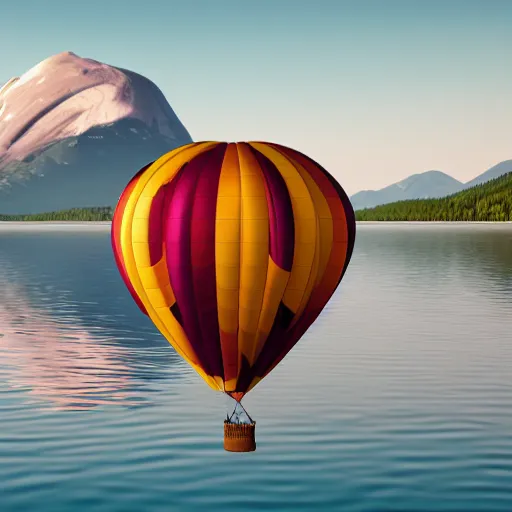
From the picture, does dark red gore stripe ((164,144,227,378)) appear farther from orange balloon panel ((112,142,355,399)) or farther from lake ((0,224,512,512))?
lake ((0,224,512,512))

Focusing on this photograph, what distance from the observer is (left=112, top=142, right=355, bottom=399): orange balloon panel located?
73.6 ft

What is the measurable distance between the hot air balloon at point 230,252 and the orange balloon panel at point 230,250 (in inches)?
0.8

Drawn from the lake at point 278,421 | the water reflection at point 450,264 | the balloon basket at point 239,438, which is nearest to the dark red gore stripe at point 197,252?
the balloon basket at point 239,438

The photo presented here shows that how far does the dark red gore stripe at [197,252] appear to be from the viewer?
73.4 feet

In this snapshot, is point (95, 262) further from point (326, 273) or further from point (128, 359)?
point (326, 273)

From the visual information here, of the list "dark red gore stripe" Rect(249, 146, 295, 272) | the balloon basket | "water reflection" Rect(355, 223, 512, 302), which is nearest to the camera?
the balloon basket

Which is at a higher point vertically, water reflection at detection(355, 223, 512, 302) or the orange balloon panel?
the orange balloon panel

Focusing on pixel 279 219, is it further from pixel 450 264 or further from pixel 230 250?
pixel 450 264

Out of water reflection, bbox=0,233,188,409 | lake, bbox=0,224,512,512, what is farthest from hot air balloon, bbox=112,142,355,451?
water reflection, bbox=0,233,188,409

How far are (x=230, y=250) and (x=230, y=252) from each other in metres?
0.04

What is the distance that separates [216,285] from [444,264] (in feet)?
241

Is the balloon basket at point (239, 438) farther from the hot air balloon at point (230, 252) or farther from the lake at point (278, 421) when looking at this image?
the lake at point (278, 421)

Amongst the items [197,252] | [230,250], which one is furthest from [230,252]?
[197,252]

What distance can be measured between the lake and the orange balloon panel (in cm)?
231
